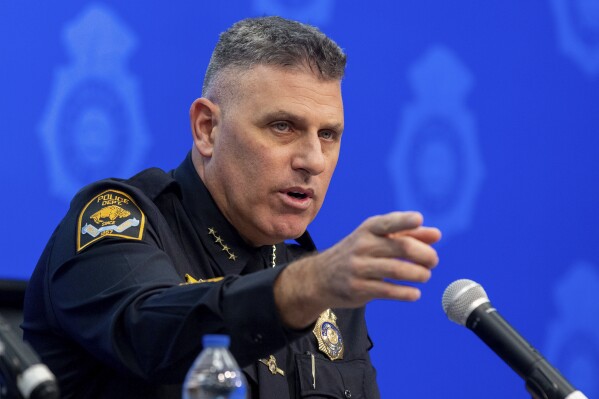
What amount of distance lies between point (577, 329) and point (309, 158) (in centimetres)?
182

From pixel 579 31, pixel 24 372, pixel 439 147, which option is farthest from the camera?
pixel 579 31

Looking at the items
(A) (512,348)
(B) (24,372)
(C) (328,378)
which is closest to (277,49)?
(C) (328,378)

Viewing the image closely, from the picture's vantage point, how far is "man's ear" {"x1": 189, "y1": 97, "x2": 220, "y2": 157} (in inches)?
91.8

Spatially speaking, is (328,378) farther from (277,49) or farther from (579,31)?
(579,31)


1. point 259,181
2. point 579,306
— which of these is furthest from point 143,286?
point 579,306

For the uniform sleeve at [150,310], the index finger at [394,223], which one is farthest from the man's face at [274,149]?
the index finger at [394,223]

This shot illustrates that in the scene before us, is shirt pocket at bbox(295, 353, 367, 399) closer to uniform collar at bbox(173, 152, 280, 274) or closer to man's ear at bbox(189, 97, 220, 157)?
uniform collar at bbox(173, 152, 280, 274)

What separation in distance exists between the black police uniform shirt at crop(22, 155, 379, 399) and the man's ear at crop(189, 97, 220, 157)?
63 millimetres

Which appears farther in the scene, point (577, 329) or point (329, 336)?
point (577, 329)

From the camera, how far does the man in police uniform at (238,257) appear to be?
1.43 metres

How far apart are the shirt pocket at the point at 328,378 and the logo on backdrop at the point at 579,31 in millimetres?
1842

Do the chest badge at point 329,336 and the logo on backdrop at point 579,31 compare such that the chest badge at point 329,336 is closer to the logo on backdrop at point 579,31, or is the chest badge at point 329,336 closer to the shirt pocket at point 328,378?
the shirt pocket at point 328,378

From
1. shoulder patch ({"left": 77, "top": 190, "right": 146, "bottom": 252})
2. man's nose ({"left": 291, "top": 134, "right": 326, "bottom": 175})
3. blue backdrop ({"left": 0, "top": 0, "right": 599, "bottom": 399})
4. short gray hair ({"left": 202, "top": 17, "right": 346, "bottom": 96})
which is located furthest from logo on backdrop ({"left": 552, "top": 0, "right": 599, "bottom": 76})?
shoulder patch ({"left": 77, "top": 190, "right": 146, "bottom": 252})

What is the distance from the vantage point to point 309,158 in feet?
7.15
